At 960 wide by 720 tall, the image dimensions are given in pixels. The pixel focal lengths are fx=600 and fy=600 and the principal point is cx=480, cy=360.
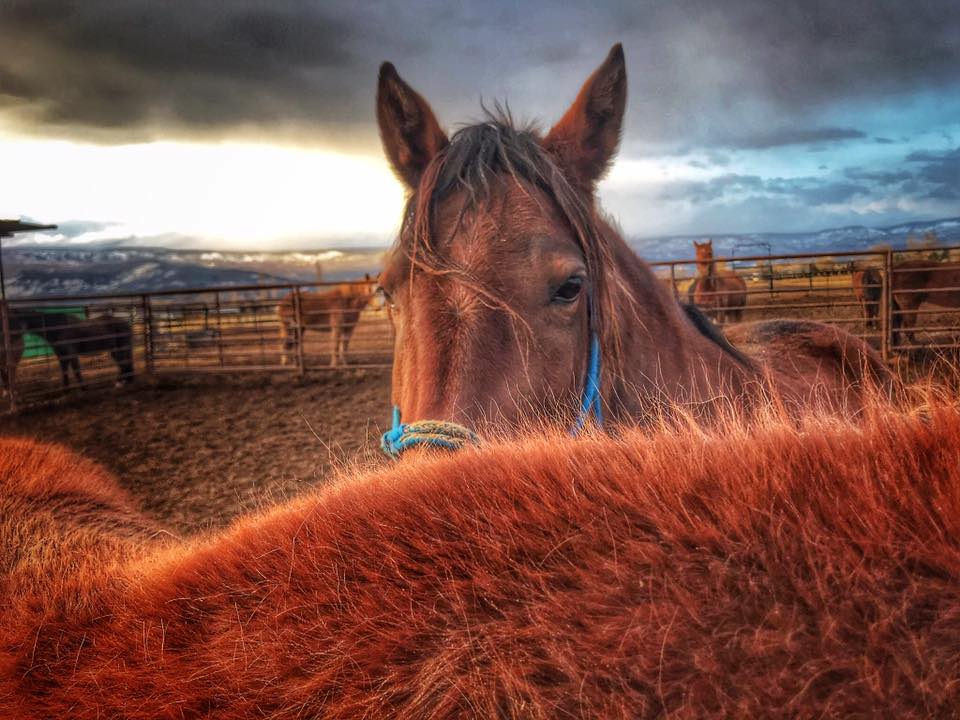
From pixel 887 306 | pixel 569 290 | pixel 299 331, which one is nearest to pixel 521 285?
pixel 569 290

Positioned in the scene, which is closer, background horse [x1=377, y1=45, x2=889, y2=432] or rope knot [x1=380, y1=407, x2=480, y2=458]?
rope knot [x1=380, y1=407, x2=480, y2=458]

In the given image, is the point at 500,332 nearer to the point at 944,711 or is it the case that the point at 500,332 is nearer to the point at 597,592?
the point at 597,592

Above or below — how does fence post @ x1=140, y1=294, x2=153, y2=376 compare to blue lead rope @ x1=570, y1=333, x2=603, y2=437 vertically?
below

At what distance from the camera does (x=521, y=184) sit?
2.03m

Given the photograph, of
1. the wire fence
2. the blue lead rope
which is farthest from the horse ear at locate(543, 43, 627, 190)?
the wire fence

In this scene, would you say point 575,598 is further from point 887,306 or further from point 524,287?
point 887,306

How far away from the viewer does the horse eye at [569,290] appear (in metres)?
1.93

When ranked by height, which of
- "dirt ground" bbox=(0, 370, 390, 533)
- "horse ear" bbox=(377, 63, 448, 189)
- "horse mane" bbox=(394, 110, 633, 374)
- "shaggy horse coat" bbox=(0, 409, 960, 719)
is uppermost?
"horse ear" bbox=(377, 63, 448, 189)

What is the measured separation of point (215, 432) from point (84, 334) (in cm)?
671

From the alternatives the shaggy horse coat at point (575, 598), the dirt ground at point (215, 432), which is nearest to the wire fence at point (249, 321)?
the dirt ground at point (215, 432)

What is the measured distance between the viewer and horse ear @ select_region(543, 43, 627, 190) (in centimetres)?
238

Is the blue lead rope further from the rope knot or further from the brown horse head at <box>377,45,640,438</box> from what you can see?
the rope knot

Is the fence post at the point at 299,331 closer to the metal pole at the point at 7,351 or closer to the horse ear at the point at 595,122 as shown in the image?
the metal pole at the point at 7,351

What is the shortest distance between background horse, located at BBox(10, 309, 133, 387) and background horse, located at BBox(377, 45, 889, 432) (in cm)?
1181
